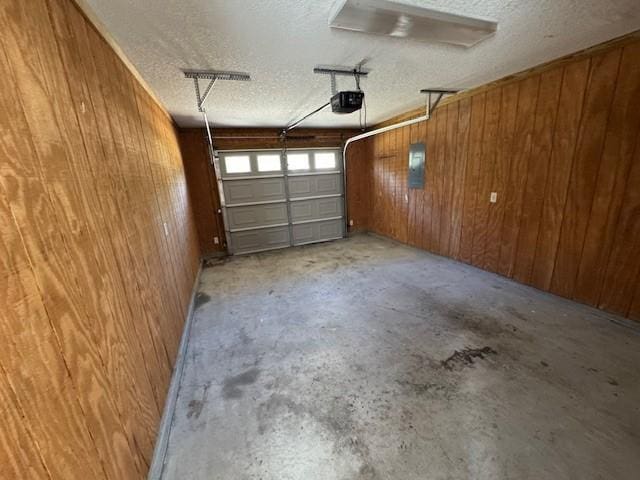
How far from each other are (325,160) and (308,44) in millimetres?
3492

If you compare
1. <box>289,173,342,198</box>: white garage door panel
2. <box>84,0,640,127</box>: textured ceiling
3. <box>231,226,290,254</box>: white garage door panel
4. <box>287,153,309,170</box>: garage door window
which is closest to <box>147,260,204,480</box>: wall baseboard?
<box>84,0,640,127</box>: textured ceiling

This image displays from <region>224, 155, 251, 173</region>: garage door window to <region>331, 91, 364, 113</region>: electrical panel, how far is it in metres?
2.77

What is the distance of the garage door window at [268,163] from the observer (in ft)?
15.9

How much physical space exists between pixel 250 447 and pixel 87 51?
7.19 feet

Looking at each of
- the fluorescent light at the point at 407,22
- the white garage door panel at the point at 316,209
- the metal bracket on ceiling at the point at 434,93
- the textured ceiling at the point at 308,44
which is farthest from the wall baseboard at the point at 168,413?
the metal bracket on ceiling at the point at 434,93

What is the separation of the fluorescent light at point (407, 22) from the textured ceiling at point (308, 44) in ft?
0.18

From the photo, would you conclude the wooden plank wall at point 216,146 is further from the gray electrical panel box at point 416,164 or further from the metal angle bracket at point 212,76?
the metal angle bracket at point 212,76

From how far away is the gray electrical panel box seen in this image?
4168 mm

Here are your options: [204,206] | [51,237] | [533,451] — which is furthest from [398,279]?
[204,206]

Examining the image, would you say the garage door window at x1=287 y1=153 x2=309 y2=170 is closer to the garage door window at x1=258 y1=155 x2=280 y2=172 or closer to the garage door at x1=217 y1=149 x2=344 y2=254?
the garage door at x1=217 y1=149 x2=344 y2=254

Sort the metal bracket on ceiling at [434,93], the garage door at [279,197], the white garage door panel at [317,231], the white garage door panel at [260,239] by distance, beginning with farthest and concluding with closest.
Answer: the white garage door panel at [317,231] < the white garage door panel at [260,239] < the garage door at [279,197] < the metal bracket on ceiling at [434,93]

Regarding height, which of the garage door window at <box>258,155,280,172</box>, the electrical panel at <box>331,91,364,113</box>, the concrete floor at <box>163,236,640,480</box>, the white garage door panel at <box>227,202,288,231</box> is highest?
the electrical panel at <box>331,91,364,113</box>

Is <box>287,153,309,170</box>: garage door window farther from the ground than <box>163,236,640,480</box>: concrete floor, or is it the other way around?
<box>287,153,309,170</box>: garage door window

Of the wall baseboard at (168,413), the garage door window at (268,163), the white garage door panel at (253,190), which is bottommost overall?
the wall baseboard at (168,413)
